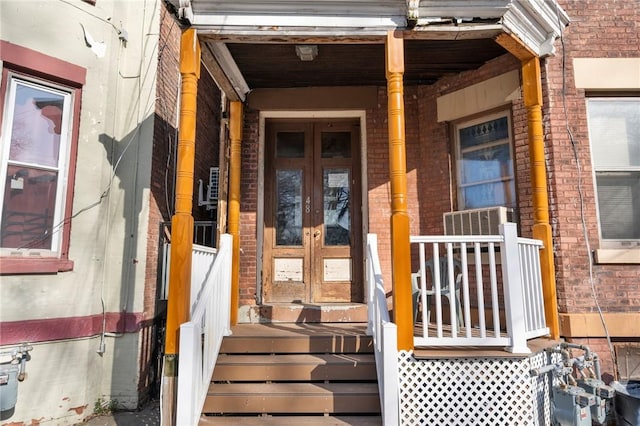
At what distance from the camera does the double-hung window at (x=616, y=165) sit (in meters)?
4.09

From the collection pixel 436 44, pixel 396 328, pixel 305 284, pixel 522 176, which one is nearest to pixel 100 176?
pixel 305 284

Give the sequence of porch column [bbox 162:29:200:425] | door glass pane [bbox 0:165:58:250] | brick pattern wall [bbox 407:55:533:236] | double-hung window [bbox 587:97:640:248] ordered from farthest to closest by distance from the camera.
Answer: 1. brick pattern wall [bbox 407:55:533:236]
2. double-hung window [bbox 587:97:640:248]
3. door glass pane [bbox 0:165:58:250]
4. porch column [bbox 162:29:200:425]

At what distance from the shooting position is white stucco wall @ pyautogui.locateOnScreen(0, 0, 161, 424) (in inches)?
142

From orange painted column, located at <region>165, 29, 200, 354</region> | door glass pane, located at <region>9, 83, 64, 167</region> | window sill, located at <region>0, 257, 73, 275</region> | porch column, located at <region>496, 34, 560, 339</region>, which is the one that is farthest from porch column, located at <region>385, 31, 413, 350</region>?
door glass pane, located at <region>9, 83, 64, 167</region>

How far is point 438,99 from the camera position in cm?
502

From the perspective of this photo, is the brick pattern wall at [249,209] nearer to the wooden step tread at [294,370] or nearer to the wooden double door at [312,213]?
the wooden double door at [312,213]

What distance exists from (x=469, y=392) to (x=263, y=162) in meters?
3.62

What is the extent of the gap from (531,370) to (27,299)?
4466 mm

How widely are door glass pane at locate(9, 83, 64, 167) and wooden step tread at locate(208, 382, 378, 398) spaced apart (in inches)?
110

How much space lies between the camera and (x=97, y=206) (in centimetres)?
413

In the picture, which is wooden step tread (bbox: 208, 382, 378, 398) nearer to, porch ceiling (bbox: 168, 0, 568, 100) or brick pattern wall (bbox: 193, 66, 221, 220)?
porch ceiling (bbox: 168, 0, 568, 100)

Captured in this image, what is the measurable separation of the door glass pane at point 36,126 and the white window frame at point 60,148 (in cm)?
3

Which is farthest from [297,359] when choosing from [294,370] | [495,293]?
[495,293]

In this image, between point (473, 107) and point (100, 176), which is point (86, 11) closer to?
point (100, 176)
